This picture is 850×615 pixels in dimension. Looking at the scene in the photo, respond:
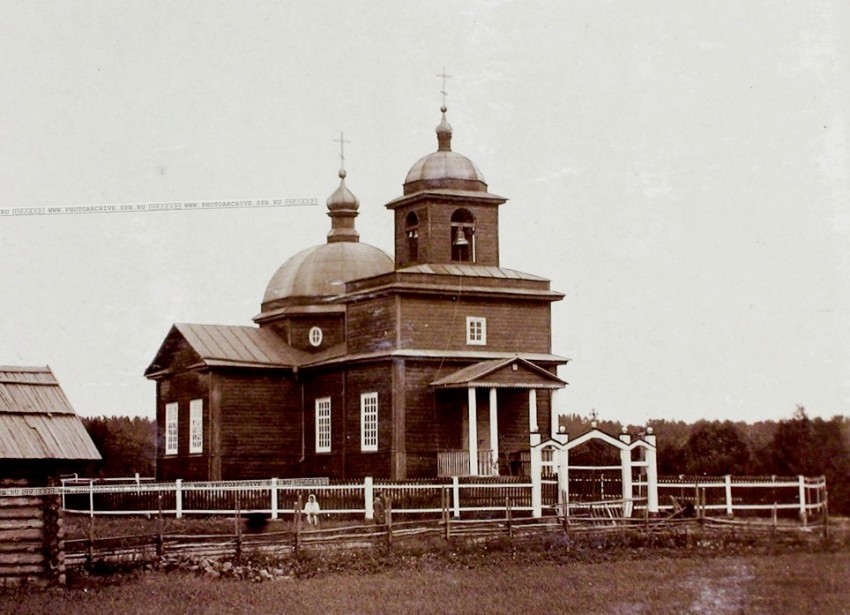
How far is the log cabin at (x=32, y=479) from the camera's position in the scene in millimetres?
22344

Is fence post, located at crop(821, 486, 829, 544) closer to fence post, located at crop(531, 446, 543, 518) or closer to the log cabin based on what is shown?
fence post, located at crop(531, 446, 543, 518)

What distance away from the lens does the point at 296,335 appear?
4231 centimetres

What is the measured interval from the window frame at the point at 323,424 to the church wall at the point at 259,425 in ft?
3.15

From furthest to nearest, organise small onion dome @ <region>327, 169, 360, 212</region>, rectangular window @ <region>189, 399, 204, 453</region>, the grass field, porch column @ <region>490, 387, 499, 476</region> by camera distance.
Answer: small onion dome @ <region>327, 169, 360, 212</region>, rectangular window @ <region>189, 399, 204, 453</region>, porch column @ <region>490, 387, 499, 476</region>, the grass field

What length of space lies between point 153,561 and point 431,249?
1547 cm

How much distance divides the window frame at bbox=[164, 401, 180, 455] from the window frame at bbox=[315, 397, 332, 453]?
15.2ft

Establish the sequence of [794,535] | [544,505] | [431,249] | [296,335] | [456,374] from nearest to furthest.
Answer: [794,535]
[544,505]
[456,374]
[431,249]
[296,335]

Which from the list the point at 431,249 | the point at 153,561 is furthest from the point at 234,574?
the point at 431,249

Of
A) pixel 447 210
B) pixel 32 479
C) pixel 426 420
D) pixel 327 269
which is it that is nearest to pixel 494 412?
pixel 426 420

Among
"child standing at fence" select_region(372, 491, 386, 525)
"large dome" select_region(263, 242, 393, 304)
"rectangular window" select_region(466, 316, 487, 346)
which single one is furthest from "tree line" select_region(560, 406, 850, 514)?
"large dome" select_region(263, 242, 393, 304)

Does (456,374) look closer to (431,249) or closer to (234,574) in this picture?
(431,249)

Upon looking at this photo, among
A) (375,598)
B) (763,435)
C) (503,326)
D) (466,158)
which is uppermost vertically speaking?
(466,158)

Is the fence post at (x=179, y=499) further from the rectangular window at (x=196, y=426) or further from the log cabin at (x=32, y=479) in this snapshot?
the log cabin at (x=32, y=479)

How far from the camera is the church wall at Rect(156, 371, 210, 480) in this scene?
129 feet
